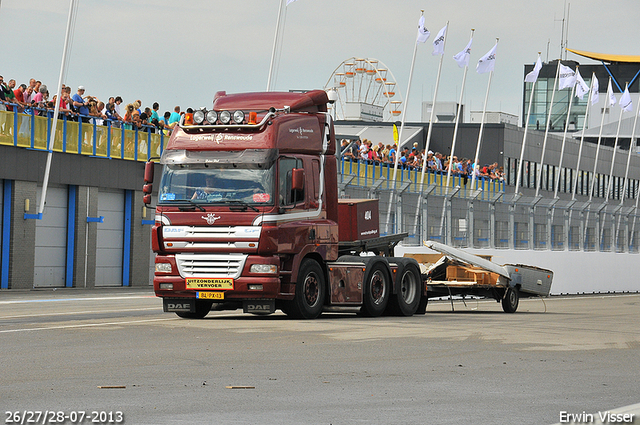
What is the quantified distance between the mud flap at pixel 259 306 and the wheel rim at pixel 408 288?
4.10 meters

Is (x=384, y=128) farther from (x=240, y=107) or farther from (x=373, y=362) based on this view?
(x=373, y=362)

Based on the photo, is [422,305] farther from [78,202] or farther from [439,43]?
[439,43]

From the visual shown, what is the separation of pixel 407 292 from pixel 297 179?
4749 mm

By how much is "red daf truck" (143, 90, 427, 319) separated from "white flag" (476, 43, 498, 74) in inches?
1207

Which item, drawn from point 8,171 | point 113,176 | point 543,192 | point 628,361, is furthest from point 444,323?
point 543,192

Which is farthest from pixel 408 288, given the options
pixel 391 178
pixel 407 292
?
pixel 391 178

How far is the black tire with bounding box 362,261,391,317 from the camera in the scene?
19.9 m

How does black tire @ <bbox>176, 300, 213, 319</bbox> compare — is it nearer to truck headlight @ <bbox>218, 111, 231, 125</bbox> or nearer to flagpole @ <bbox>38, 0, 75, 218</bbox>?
truck headlight @ <bbox>218, 111, 231, 125</bbox>

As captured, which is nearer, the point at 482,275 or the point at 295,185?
the point at 295,185

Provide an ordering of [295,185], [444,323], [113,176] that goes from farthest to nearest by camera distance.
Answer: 1. [113,176]
2. [444,323]
3. [295,185]

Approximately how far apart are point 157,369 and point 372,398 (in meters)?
2.74

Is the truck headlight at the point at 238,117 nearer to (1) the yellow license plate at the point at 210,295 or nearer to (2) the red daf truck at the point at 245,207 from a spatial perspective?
(2) the red daf truck at the point at 245,207

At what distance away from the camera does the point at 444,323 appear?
19.1 m

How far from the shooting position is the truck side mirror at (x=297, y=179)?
17.5 metres
